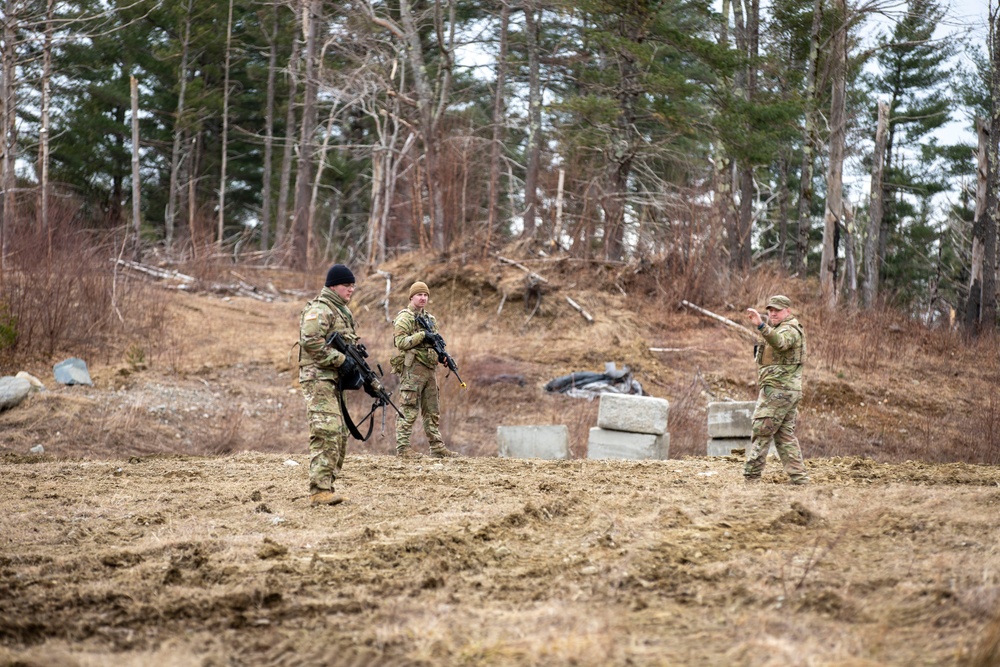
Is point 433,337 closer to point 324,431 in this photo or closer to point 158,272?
point 324,431

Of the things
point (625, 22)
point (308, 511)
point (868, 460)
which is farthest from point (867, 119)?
point (308, 511)

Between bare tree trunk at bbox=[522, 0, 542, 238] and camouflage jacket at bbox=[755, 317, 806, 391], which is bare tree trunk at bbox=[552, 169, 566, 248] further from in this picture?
camouflage jacket at bbox=[755, 317, 806, 391]

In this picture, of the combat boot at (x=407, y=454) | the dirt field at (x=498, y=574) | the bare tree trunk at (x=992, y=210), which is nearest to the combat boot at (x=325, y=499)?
the dirt field at (x=498, y=574)

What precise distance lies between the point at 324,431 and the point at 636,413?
5.34 m

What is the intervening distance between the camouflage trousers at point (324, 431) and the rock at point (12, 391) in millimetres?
6288

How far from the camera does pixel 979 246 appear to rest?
2494 cm

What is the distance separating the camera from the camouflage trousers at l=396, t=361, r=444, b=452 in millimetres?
11445

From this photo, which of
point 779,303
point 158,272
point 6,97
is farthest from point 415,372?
point 158,272

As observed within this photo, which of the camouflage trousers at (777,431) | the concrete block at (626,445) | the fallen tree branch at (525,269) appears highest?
the fallen tree branch at (525,269)

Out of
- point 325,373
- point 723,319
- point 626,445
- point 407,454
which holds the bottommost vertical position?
point 407,454

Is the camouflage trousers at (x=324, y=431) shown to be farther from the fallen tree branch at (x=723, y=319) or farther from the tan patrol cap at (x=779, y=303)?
the fallen tree branch at (x=723, y=319)

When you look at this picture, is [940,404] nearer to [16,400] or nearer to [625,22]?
[625,22]

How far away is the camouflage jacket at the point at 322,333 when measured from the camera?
26.2ft

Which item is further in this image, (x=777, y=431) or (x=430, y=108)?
(x=430, y=108)
